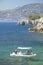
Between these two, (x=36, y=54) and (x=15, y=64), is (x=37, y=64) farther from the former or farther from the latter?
(x=36, y=54)

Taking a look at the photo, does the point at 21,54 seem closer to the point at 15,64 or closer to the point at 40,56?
the point at 40,56

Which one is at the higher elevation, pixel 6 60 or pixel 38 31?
pixel 6 60

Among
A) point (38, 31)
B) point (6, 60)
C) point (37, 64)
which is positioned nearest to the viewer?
point (37, 64)

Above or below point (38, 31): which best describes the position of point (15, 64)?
above

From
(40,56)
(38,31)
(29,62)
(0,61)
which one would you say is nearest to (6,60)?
(0,61)

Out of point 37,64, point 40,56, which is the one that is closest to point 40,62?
point 37,64

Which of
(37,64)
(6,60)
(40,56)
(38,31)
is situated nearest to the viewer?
(37,64)

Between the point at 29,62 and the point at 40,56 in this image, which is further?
the point at 40,56

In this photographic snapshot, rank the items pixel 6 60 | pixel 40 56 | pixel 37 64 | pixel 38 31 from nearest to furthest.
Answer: pixel 37 64
pixel 6 60
pixel 40 56
pixel 38 31

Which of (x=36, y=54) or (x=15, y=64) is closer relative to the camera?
(x=15, y=64)
